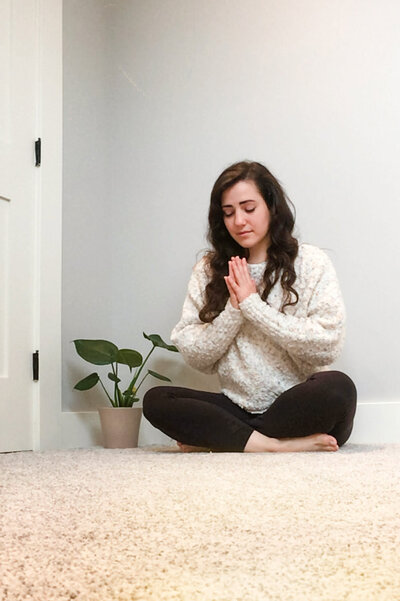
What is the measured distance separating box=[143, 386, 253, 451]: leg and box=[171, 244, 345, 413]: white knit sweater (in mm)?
131

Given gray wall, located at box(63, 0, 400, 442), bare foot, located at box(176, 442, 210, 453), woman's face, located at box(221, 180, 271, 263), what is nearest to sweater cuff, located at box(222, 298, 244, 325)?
woman's face, located at box(221, 180, 271, 263)

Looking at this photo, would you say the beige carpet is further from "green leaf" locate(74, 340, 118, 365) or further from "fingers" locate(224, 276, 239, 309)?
"green leaf" locate(74, 340, 118, 365)

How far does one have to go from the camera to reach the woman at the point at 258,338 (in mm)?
2021

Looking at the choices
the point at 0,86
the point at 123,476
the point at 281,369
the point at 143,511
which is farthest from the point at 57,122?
the point at 143,511

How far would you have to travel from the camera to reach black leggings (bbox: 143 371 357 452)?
1996 millimetres

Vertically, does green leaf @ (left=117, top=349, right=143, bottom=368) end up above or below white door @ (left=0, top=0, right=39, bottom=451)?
below

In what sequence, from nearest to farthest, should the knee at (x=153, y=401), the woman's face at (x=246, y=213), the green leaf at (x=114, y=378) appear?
the knee at (x=153, y=401) → the woman's face at (x=246, y=213) → the green leaf at (x=114, y=378)

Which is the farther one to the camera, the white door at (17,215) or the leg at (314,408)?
the white door at (17,215)

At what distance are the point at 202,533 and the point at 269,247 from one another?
1440 millimetres

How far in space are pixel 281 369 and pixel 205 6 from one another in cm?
131

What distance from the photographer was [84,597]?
666mm

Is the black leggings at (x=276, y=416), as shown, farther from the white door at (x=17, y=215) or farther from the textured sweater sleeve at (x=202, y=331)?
the white door at (x=17, y=215)

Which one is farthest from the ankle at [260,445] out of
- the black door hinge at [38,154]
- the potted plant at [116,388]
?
the black door hinge at [38,154]

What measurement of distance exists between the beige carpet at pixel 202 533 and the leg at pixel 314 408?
1.26 ft
